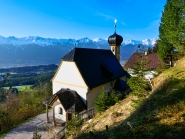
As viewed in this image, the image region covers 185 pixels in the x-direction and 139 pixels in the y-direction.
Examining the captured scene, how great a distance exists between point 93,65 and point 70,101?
230 inches

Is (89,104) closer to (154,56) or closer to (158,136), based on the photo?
(158,136)

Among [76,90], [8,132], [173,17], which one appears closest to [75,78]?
[76,90]

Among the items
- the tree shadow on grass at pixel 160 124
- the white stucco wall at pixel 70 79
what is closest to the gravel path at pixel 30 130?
the white stucco wall at pixel 70 79

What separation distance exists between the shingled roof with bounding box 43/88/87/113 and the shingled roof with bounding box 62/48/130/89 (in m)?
2.06

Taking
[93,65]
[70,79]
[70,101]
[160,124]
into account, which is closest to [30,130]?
[70,101]

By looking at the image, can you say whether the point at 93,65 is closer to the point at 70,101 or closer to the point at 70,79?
the point at 70,79

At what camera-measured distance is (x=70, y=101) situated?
56.9ft

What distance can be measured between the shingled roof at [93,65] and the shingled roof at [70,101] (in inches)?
81.1

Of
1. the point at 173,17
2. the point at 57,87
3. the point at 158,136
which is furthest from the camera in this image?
the point at 57,87

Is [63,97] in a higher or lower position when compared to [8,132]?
higher

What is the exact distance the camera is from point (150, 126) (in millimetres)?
4621

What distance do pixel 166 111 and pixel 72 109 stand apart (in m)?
12.2

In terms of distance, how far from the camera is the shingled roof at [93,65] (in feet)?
60.5

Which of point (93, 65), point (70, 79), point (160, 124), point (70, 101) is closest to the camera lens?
point (160, 124)
